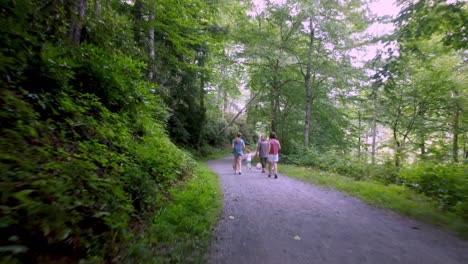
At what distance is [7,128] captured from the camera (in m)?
2.90

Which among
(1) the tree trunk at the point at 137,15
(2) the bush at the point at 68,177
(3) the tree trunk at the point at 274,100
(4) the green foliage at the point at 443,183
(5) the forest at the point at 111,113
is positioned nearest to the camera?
(2) the bush at the point at 68,177

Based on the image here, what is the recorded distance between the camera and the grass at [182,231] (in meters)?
3.16

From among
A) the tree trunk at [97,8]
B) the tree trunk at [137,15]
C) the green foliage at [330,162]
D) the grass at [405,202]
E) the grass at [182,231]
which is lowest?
the grass at [182,231]

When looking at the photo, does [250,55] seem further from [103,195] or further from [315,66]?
[103,195]

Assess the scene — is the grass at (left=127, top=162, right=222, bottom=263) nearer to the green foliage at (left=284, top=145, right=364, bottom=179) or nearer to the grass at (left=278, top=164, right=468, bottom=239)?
the grass at (left=278, top=164, right=468, bottom=239)

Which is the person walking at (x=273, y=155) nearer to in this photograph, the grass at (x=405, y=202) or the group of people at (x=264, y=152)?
the group of people at (x=264, y=152)

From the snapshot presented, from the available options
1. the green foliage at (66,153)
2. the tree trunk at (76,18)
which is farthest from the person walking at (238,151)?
the tree trunk at (76,18)

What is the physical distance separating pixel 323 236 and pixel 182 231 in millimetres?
2299

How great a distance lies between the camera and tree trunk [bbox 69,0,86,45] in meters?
5.27

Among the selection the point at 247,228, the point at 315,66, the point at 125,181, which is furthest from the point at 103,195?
the point at 315,66

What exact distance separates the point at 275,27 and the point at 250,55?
12.2ft

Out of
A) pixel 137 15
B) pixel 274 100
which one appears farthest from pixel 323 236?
pixel 274 100

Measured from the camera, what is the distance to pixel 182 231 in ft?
13.1

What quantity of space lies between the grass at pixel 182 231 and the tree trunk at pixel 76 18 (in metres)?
3.99
